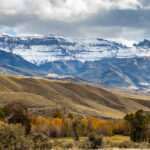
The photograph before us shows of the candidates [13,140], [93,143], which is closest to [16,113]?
[93,143]

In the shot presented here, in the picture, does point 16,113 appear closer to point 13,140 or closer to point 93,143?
point 93,143

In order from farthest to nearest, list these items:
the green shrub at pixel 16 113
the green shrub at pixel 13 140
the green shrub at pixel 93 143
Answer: the green shrub at pixel 16 113
the green shrub at pixel 93 143
the green shrub at pixel 13 140

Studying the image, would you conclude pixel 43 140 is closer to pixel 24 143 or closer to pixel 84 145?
pixel 84 145

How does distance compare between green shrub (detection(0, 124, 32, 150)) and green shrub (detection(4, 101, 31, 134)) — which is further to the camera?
green shrub (detection(4, 101, 31, 134))

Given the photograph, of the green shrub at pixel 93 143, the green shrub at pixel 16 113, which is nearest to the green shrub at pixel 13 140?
the green shrub at pixel 93 143

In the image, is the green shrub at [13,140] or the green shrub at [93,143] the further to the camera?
the green shrub at [93,143]

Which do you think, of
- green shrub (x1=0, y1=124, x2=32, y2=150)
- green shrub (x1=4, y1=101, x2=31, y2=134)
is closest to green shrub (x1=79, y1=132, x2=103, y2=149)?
green shrub (x1=0, y1=124, x2=32, y2=150)

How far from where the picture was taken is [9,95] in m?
187

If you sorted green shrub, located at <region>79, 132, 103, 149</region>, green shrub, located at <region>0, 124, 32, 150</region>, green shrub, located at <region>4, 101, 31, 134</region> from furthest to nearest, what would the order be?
1. green shrub, located at <region>4, 101, 31, 134</region>
2. green shrub, located at <region>79, 132, 103, 149</region>
3. green shrub, located at <region>0, 124, 32, 150</region>

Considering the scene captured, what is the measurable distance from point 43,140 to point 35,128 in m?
69.8

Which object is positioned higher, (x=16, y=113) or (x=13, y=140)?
(x=13, y=140)

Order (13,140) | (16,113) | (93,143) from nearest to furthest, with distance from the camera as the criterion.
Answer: (13,140) → (93,143) → (16,113)

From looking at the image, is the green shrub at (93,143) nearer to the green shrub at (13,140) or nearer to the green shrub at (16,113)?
the green shrub at (13,140)

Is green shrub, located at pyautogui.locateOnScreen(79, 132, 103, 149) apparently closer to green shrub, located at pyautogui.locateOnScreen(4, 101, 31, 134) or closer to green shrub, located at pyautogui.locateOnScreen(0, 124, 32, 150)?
green shrub, located at pyautogui.locateOnScreen(0, 124, 32, 150)
